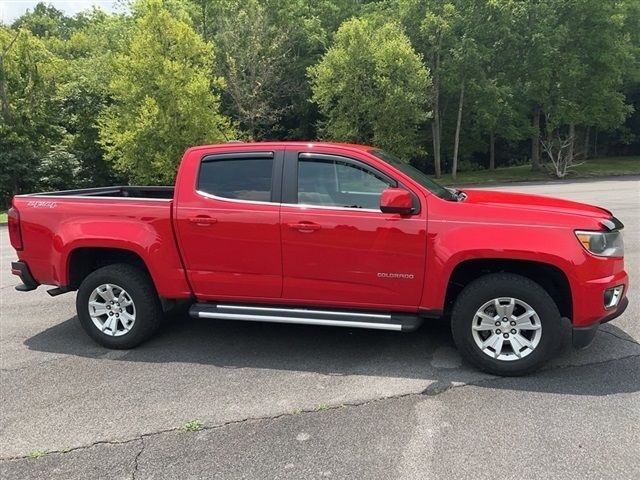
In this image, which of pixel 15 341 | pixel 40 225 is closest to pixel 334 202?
pixel 40 225

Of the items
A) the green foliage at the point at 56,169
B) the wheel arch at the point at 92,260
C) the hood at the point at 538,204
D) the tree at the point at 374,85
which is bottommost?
the green foliage at the point at 56,169

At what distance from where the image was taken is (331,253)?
455 centimetres

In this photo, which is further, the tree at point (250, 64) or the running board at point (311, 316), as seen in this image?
the tree at point (250, 64)

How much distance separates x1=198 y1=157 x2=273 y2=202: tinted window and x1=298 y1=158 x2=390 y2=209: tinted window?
12.8 inches

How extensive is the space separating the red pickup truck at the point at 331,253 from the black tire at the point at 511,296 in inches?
0.4

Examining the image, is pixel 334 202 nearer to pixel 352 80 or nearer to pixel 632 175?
pixel 352 80

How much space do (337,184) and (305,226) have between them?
0.49 m

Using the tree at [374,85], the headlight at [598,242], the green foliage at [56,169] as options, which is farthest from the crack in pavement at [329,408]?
the green foliage at [56,169]

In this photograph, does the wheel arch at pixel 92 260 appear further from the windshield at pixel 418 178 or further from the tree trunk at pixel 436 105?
the tree trunk at pixel 436 105

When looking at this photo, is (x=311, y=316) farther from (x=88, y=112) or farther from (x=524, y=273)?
(x=88, y=112)

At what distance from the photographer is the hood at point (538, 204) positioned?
170 inches

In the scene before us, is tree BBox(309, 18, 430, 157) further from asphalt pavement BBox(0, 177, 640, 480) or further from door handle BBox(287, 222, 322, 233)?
door handle BBox(287, 222, 322, 233)

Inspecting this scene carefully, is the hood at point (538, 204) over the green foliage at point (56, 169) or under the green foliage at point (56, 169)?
over

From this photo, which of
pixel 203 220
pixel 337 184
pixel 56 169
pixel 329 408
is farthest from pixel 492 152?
pixel 329 408
